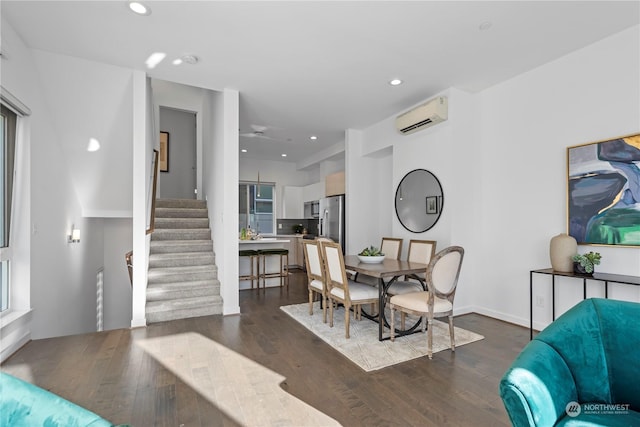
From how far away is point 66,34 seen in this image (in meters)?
2.79

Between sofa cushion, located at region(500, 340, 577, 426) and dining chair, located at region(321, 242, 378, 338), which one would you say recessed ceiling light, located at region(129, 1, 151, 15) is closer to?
dining chair, located at region(321, 242, 378, 338)

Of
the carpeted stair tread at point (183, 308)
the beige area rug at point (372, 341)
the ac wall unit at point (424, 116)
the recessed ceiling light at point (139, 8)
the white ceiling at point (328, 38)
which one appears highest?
the white ceiling at point (328, 38)

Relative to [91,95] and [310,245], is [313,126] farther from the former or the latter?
[91,95]

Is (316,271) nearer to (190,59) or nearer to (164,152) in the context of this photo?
(190,59)

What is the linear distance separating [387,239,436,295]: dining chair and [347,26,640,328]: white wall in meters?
0.27

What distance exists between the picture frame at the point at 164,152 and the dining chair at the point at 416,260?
19.0 ft

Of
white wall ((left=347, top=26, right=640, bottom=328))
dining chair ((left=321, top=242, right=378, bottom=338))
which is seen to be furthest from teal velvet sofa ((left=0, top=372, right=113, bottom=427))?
white wall ((left=347, top=26, right=640, bottom=328))

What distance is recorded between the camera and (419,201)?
173 inches

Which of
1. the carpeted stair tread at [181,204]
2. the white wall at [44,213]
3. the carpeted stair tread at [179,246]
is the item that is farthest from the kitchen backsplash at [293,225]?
the white wall at [44,213]

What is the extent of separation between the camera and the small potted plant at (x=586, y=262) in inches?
108

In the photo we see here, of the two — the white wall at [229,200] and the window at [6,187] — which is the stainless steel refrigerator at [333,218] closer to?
the white wall at [229,200]

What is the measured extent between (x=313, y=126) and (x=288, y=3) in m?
3.19

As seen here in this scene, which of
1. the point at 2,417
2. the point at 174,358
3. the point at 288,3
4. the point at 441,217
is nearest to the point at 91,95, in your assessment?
the point at 288,3

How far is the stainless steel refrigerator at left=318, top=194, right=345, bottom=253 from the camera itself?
6062mm
